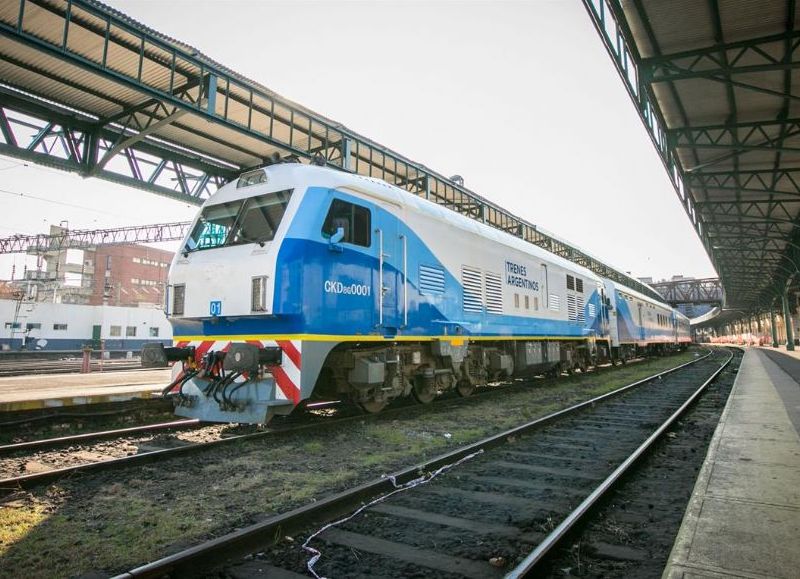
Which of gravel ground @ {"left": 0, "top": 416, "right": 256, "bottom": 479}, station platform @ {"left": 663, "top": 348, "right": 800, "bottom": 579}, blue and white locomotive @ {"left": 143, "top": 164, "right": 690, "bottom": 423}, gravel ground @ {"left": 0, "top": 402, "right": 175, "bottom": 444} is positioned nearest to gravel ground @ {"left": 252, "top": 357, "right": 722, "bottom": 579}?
station platform @ {"left": 663, "top": 348, "right": 800, "bottom": 579}

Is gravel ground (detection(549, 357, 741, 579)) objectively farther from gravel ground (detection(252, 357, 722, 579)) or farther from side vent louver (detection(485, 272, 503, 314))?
side vent louver (detection(485, 272, 503, 314))

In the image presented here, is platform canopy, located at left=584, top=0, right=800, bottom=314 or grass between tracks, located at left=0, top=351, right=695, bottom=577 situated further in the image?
platform canopy, located at left=584, top=0, right=800, bottom=314

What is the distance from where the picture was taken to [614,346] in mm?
20219

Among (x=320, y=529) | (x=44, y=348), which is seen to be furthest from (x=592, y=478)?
(x=44, y=348)

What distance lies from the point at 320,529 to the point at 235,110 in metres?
12.5

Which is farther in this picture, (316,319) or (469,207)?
(469,207)

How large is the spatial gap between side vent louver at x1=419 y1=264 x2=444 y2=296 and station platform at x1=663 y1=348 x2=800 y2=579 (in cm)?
473

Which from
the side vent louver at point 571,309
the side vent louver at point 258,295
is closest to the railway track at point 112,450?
the side vent louver at point 258,295

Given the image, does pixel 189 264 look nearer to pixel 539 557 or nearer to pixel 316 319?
pixel 316 319

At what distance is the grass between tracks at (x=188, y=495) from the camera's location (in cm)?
332

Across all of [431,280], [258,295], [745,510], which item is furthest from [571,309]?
[745,510]

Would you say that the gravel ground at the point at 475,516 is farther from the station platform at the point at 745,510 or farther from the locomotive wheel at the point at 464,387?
the locomotive wheel at the point at 464,387

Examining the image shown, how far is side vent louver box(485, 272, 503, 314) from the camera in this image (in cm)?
1092

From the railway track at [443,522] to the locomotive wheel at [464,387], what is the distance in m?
4.11
